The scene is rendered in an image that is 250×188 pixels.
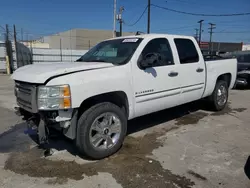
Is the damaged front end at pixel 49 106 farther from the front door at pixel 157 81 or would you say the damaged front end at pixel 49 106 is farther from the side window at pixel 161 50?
the side window at pixel 161 50

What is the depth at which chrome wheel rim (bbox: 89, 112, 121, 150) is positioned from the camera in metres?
3.50

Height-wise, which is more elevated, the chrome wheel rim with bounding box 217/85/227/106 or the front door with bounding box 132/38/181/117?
the front door with bounding box 132/38/181/117

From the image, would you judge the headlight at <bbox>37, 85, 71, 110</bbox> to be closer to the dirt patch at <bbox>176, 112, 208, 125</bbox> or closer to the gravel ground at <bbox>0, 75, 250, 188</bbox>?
the gravel ground at <bbox>0, 75, 250, 188</bbox>

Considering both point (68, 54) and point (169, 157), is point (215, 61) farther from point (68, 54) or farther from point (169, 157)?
point (68, 54)

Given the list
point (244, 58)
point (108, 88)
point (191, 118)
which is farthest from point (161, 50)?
point (244, 58)

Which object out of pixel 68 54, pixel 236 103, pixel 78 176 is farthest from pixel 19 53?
pixel 78 176

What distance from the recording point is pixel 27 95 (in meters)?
3.30

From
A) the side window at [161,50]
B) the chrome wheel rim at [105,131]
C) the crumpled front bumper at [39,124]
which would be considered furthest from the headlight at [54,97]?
the side window at [161,50]

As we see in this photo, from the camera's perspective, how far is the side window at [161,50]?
4.21 m

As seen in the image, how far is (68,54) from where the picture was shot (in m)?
27.7

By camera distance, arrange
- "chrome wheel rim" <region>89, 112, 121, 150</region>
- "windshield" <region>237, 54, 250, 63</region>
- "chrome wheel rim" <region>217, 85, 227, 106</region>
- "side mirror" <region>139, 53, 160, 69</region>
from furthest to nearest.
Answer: "windshield" <region>237, 54, 250, 63</region> → "chrome wheel rim" <region>217, 85, 227, 106</region> → "side mirror" <region>139, 53, 160, 69</region> → "chrome wheel rim" <region>89, 112, 121, 150</region>

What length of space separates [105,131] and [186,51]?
8.55ft

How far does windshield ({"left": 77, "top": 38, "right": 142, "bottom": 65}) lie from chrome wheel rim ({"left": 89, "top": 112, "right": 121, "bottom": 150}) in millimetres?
928

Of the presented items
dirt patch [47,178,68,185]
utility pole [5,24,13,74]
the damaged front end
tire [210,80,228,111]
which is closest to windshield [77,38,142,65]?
the damaged front end
